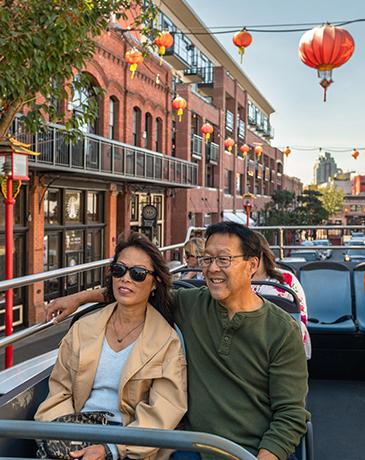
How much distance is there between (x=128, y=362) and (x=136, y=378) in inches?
3.4

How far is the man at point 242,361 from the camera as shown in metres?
2.30

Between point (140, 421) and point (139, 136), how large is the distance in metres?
18.8

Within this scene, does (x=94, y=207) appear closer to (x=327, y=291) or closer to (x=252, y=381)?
(x=327, y=291)

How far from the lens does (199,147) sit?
2991 centimetres

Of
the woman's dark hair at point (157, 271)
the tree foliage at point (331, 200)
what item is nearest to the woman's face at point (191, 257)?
the woman's dark hair at point (157, 271)

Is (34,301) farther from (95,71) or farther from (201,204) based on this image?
(201,204)

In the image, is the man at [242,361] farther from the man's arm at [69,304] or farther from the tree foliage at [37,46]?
the tree foliage at [37,46]

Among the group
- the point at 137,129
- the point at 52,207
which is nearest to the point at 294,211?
the point at 137,129

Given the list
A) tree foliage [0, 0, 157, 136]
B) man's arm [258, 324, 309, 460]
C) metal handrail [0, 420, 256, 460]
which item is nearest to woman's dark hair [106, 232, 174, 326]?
man's arm [258, 324, 309, 460]

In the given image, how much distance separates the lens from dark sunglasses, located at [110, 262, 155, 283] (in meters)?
2.68

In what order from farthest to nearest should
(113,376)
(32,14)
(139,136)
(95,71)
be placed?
(139,136), (95,71), (32,14), (113,376)

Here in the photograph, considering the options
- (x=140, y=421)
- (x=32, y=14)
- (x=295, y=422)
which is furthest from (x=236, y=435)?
(x=32, y=14)

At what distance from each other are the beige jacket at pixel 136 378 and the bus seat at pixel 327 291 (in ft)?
12.0

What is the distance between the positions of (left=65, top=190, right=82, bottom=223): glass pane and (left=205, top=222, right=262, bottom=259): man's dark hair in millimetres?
13081
